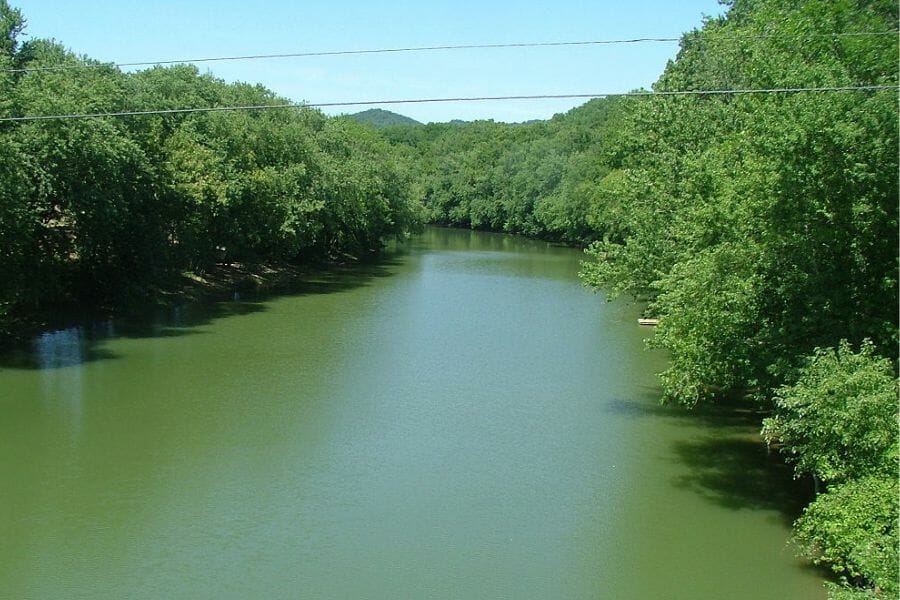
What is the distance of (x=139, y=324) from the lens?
2600 centimetres

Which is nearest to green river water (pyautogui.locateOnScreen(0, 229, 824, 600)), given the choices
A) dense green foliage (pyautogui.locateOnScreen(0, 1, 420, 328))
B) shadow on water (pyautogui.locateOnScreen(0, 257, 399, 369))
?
shadow on water (pyautogui.locateOnScreen(0, 257, 399, 369))

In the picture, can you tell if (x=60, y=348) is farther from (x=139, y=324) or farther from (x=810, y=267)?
(x=810, y=267)

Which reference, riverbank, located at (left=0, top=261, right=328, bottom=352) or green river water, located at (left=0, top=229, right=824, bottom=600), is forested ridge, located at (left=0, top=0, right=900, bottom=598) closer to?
riverbank, located at (left=0, top=261, right=328, bottom=352)

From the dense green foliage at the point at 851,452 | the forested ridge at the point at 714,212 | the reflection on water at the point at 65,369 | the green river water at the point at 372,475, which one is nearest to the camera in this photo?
the dense green foliage at the point at 851,452

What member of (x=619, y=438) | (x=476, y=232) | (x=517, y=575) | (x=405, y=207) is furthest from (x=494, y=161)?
Result: (x=517, y=575)

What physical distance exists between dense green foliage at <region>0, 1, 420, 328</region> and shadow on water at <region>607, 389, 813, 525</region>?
568 inches

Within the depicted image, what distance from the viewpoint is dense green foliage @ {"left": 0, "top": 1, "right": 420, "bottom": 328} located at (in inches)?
847

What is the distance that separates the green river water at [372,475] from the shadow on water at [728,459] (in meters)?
0.06

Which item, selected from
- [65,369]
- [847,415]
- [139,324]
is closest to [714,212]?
[847,415]

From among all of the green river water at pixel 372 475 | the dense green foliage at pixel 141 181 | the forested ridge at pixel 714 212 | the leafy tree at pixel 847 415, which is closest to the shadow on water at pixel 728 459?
the green river water at pixel 372 475

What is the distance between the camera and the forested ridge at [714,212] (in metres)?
9.94

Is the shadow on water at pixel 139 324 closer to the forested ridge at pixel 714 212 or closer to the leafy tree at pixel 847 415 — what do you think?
the forested ridge at pixel 714 212

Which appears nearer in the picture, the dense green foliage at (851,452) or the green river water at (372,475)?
the dense green foliage at (851,452)

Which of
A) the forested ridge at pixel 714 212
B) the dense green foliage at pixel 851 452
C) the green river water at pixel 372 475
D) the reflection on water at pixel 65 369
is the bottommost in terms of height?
the green river water at pixel 372 475
